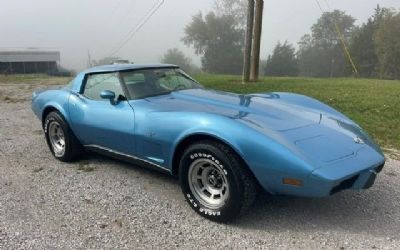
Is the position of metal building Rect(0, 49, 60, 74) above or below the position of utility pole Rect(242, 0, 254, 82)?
below

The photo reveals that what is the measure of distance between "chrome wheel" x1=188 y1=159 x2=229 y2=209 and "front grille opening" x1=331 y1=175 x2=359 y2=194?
841mm

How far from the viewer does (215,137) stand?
11.0ft

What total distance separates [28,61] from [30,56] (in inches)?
23.8

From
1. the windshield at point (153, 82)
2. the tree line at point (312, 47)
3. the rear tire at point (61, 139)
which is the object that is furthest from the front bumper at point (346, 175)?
the tree line at point (312, 47)

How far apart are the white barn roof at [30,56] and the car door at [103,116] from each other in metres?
44.5

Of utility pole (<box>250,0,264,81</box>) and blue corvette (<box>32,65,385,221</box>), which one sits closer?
blue corvette (<box>32,65,385,221</box>)

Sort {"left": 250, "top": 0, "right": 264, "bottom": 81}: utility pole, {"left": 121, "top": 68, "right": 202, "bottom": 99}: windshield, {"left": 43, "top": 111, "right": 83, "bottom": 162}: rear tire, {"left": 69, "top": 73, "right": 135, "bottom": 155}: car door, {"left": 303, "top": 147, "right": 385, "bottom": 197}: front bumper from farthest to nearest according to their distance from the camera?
{"left": 250, "top": 0, "right": 264, "bottom": 81}: utility pole, {"left": 43, "top": 111, "right": 83, "bottom": 162}: rear tire, {"left": 121, "top": 68, "right": 202, "bottom": 99}: windshield, {"left": 69, "top": 73, "right": 135, "bottom": 155}: car door, {"left": 303, "top": 147, "right": 385, "bottom": 197}: front bumper

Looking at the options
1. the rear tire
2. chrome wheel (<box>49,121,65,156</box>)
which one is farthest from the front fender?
chrome wheel (<box>49,121,65,156</box>)

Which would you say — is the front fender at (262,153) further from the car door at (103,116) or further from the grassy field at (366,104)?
the grassy field at (366,104)

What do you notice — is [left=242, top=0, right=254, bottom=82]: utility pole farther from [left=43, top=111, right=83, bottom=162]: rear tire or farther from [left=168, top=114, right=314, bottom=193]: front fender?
[left=168, top=114, right=314, bottom=193]: front fender

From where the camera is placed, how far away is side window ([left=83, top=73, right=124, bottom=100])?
4479mm

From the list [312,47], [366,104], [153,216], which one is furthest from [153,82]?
[312,47]

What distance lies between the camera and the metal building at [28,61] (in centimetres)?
4472

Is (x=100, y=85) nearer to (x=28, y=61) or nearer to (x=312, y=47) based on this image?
(x=28, y=61)
